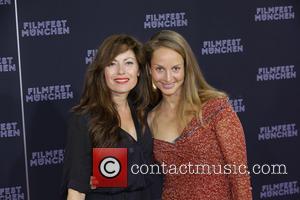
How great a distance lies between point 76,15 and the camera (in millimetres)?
4117

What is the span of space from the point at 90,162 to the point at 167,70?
61 cm

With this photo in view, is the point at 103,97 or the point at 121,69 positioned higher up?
the point at 121,69

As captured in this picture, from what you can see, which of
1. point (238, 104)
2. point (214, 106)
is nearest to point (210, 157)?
point (214, 106)

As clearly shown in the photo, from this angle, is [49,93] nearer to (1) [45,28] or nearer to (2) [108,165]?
(1) [45,28]

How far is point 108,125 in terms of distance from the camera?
289cm

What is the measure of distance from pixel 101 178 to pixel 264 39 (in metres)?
2.20

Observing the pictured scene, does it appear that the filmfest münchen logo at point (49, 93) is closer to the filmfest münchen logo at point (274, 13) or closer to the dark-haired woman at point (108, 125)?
the dark-haired woman at point (108, 125)

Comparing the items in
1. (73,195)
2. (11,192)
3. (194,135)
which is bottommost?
(11,192)

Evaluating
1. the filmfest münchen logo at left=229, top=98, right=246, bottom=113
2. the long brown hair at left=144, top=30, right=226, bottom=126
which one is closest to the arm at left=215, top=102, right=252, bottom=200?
the long brown hair at left=144, top=30, right=226, bottom=126

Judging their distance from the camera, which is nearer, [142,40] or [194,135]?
[194,135]

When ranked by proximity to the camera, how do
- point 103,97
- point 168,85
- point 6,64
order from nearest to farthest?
point 103,97
point 168,85
point 6,64

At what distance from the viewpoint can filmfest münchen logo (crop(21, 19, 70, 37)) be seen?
402cm

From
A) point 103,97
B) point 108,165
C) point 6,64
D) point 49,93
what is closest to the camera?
point 108,165

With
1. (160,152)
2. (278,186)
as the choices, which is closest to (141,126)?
(160,152)
